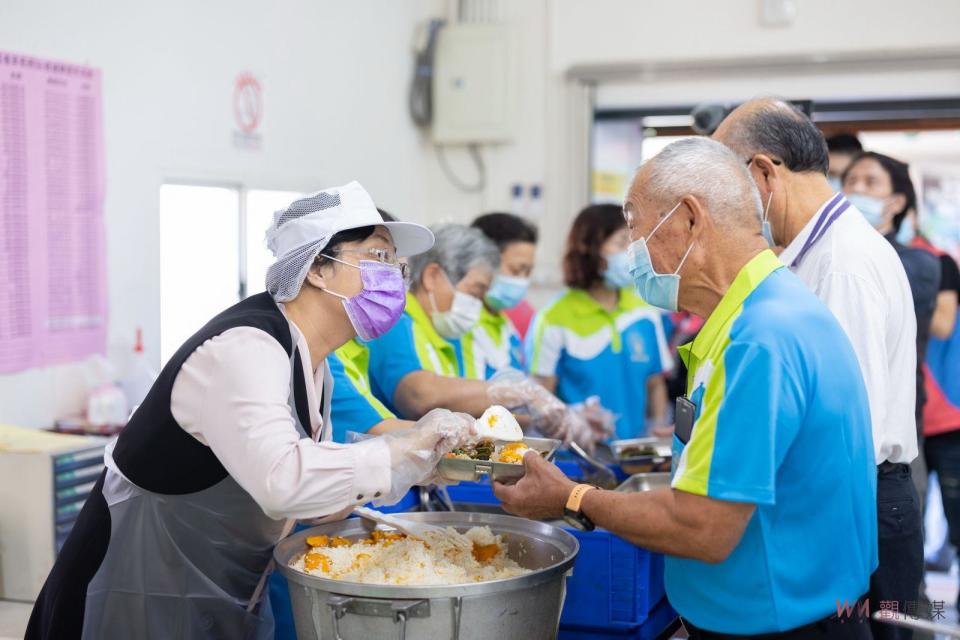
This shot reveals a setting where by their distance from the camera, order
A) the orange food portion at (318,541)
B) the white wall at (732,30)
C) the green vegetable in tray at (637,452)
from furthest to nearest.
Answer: the white wall at (732,30) → the green vegetable in tray at (637,452) → the orange food portion at (318,541)

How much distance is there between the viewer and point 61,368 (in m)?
3.47

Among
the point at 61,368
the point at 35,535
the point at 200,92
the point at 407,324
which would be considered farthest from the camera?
the point at 200,92

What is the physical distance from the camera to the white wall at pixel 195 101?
347 cm

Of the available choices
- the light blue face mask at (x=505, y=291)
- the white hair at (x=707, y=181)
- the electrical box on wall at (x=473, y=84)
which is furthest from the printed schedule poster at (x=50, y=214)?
the electrical box on wall at (x=473, y=84)

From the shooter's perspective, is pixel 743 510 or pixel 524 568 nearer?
pixel 743 510

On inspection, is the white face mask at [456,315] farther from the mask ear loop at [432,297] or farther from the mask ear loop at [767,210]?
the mask ear loop at [767,210]

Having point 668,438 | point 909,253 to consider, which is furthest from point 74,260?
point 909,253

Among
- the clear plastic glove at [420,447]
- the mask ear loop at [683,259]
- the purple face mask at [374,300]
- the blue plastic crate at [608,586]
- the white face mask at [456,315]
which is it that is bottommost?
the blue plastic crate at [608,586]

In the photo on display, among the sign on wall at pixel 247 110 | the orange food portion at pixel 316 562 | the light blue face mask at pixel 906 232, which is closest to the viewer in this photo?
the orange food portion at pixel 316 562

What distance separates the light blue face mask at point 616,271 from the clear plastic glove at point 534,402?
1283mm

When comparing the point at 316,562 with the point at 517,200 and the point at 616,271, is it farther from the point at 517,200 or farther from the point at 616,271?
the point at 517,200

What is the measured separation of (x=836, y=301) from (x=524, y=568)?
34.2 inches

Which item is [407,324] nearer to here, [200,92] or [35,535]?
[35,535]

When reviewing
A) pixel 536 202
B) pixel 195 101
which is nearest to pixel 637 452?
pixel 195 101
